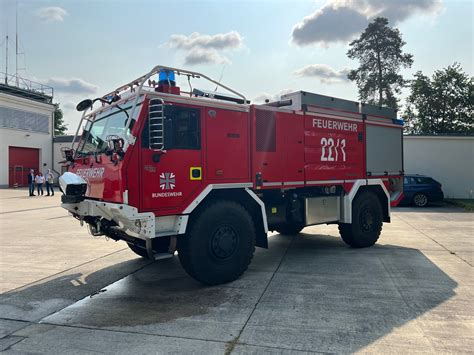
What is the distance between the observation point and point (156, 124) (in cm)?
444

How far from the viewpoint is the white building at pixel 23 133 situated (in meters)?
30.8

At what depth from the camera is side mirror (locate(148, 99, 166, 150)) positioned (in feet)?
14.5

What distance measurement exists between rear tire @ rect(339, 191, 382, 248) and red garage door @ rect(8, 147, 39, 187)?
32.0 metres

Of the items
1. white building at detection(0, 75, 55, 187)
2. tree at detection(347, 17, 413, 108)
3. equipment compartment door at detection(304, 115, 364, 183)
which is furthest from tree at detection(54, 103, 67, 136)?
equipment compartment door at detection(304, 115, 364, 183)

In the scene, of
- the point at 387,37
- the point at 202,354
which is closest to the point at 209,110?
the point at 202,354

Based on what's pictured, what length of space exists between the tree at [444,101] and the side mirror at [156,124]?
2978 centimetres

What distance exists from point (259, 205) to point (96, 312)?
8.86 ft

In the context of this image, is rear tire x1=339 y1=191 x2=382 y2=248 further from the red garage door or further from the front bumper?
the red garage door

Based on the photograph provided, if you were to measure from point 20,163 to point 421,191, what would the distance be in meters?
31.9

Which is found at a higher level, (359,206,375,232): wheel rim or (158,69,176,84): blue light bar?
(158,69,176,84): blue light bar

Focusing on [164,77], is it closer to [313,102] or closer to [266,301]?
[313,102]

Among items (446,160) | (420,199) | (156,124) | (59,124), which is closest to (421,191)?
(420,199)

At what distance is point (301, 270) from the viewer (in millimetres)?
6035

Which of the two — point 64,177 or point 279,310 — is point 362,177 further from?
point 64,177
